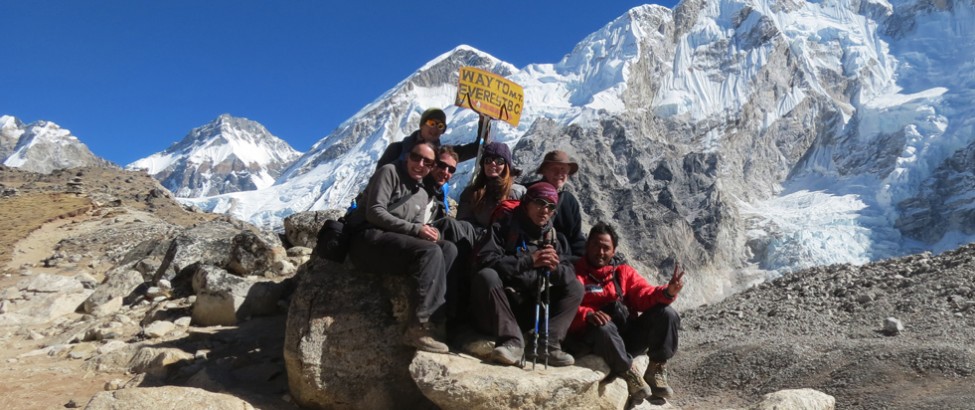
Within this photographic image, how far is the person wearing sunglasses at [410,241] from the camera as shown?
201 inches

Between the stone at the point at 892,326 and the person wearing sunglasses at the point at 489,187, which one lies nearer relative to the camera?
the person wearing sunglasses at the point at 489,187

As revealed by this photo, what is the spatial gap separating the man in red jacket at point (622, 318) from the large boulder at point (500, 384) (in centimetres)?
32

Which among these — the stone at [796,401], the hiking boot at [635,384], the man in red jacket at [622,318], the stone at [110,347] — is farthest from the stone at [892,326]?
the stone at [110,347]

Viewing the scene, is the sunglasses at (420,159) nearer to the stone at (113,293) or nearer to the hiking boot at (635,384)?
the hiking boot at (635,384)

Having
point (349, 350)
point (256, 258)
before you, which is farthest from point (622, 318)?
point (256, 258)

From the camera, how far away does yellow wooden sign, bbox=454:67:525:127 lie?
7.38 meters

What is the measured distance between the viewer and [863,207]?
92.9m

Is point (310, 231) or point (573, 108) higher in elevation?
point (573, 108)

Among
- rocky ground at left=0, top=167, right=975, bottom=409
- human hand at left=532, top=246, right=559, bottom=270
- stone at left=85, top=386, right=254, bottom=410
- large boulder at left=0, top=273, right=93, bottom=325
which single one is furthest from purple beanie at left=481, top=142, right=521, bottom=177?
large boulder at left=0, top=273, right=93, bottom=325

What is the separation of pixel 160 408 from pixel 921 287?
10.7 m

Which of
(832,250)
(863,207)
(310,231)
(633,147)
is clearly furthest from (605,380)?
(633,147)

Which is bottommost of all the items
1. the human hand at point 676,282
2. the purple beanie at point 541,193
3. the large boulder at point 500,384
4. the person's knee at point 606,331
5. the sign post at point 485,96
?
the large boulder at point 500,384

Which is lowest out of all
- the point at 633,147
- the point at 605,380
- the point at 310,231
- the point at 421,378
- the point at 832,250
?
the point at 832,250

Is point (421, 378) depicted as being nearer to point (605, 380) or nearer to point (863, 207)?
point (605, 380)
